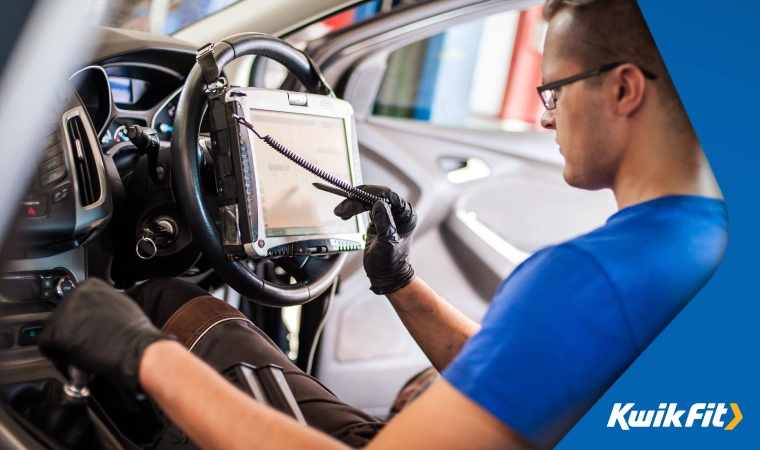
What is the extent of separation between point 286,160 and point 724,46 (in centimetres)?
67

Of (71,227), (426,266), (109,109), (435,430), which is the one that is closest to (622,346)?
(435,430)

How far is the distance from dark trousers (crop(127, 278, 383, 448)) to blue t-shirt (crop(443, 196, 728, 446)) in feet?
1.11

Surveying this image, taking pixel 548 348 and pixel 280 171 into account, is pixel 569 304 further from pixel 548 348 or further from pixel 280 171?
pixel 280 171

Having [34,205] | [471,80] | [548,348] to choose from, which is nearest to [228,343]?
[34,205]

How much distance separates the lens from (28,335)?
1032mm

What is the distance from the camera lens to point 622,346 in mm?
731

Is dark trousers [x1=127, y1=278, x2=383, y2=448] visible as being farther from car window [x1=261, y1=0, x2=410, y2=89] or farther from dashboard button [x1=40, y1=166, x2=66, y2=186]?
car window [x1=261, y1=0, x2=410, y2=89]

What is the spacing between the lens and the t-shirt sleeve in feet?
2.32

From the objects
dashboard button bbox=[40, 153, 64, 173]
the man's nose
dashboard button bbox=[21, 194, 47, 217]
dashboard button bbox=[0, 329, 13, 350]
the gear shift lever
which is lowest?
the gear shift lever

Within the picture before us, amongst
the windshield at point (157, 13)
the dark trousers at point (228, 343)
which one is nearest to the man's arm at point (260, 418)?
the dark trousers at point (228, 343)

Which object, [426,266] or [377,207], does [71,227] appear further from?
[426,266]

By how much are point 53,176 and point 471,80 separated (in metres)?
1.95

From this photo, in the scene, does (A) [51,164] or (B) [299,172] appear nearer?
(A) [51,164]

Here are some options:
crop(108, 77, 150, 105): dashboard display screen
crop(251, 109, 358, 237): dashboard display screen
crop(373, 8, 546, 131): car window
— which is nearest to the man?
crop(251, 109, 358, 237): dashboard display screen
